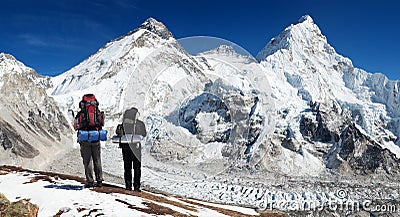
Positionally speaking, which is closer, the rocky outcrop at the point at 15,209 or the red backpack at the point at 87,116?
the rocky outcrop at the point at 15,209

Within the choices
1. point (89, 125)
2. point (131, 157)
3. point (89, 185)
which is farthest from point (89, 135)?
point (89, 185)

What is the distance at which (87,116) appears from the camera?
1332 cm

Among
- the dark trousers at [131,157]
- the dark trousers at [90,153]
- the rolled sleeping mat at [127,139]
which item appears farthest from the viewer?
the dark trousers at [131,157]

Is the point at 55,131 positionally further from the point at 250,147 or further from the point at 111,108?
the point at 250,147

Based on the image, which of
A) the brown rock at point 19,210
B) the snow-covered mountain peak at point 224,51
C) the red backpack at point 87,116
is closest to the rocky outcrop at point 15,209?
the brown rock at point 19,210

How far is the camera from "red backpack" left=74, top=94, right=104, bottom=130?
43.5ft

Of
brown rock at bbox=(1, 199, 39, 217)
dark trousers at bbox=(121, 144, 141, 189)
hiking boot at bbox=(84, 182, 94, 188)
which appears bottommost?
brown rock at bbox=(1, 199, 39, 217)

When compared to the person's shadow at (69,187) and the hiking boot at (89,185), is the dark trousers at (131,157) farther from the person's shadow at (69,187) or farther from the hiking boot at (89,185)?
the person's shadow at (69,187)

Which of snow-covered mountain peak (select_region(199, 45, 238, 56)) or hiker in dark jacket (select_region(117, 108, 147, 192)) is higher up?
snow-covered mountain peak (select_region(199, 45, 238, 56))

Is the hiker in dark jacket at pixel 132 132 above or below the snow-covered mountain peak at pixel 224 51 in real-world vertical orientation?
below

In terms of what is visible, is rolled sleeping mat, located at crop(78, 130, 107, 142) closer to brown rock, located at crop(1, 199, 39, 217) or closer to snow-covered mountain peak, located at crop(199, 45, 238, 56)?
brown rock, located at crop(1, 199, 39, 217)

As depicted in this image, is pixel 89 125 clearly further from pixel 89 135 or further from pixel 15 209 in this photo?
pixel 15 209

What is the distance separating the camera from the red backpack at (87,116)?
43.5 feet

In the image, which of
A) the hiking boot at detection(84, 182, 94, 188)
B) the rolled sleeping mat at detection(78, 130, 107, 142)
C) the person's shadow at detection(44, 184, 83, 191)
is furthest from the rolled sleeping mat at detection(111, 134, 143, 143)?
the person's shadow at detection(44, 184, 83, 191)
